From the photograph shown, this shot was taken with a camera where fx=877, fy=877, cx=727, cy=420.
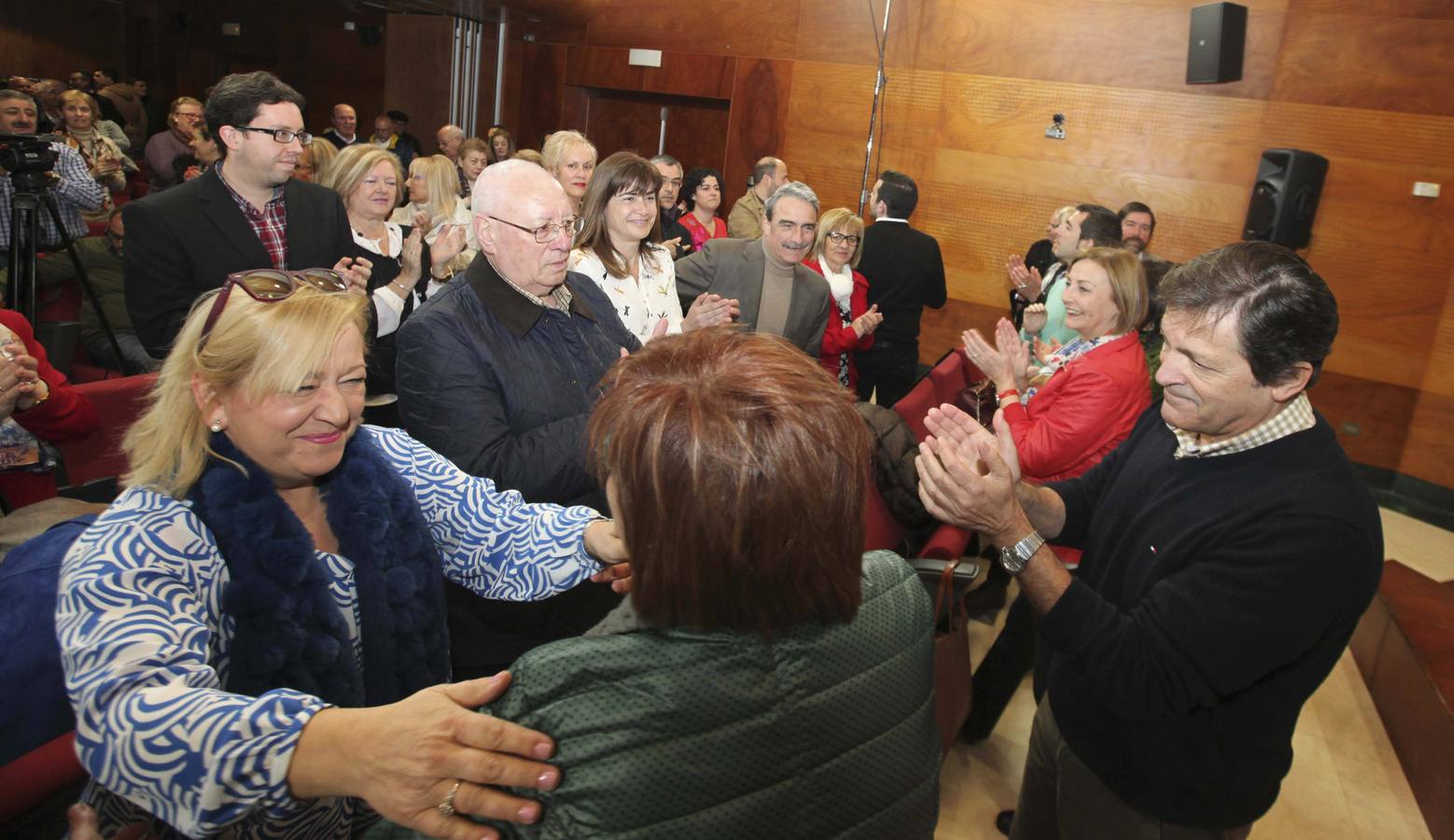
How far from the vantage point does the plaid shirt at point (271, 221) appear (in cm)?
314

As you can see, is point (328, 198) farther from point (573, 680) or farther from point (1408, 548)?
point (1408, 548)

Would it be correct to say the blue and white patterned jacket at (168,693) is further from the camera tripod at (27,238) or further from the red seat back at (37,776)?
the camera tripod at (27,238)

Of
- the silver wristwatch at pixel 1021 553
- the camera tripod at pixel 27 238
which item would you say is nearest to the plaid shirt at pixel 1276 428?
the silver wristwatch at pixel 1021 553

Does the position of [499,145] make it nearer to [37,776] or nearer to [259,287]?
[259,287]

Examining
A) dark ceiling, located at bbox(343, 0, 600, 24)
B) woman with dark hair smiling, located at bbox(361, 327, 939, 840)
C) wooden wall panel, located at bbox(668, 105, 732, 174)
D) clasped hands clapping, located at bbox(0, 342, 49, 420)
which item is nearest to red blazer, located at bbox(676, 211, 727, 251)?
wooden wall panel, located at bbox(668, 105, 732, 174)

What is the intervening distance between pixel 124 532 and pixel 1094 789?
1.67m

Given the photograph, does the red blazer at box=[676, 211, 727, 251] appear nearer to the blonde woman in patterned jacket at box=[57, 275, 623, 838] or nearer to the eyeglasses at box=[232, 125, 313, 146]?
the eyeglasses at box=[232, 125, 313, 146]

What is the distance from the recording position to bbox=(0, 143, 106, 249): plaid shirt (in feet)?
13.4

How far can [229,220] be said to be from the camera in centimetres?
307

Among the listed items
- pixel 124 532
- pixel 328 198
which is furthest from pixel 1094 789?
pixel 328 198

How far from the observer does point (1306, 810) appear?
2885 mm

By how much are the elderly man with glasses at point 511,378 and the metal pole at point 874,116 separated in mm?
5787

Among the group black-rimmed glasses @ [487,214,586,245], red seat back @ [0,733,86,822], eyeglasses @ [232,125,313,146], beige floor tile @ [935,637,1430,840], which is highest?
eyeglasses @ [232,125,313,146]

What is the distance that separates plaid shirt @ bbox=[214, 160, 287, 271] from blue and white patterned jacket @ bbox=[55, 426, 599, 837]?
2.25 meters
